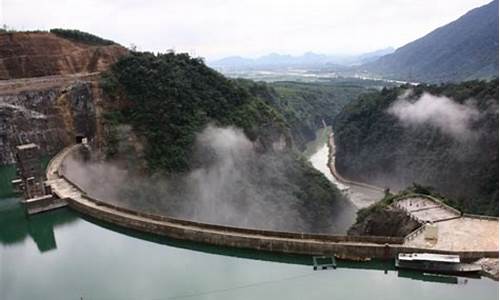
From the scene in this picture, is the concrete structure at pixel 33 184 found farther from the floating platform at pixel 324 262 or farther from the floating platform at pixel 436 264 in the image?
the floating platform at pixel 436 264

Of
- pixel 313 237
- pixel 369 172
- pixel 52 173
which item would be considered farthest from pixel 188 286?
pixel 369 172

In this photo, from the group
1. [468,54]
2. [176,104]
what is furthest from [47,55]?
[468,54]

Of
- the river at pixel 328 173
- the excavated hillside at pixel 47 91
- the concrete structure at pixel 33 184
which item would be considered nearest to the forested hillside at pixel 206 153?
the excavated hillside at pixel 47 91

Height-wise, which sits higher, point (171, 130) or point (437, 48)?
point (437, 48)

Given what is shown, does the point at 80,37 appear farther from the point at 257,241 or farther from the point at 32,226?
the point at 257,241

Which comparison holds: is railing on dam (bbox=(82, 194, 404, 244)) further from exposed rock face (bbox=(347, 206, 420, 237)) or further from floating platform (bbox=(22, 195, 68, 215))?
floating platform (bbox=(22, 195, 68, 215))

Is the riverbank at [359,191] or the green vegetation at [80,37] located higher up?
the green vegetation at [80,37]

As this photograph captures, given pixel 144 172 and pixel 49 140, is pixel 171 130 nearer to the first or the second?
pixel 144 172
